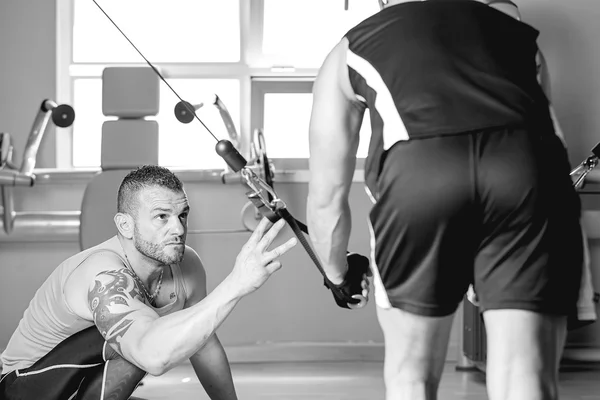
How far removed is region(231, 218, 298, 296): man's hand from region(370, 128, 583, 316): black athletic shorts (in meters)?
0.38

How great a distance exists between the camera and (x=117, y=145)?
2979 millimetres

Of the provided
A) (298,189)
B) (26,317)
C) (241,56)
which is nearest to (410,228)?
(26,317)

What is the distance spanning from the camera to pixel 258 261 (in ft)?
5.11

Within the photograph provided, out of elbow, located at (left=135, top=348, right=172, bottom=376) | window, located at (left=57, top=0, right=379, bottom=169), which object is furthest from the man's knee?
window, located at (left=57, top=0, right=379, bottom=169)

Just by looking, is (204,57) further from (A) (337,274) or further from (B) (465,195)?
(B) (465,195)

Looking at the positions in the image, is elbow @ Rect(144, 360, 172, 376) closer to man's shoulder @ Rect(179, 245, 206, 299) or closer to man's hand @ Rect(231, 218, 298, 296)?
man's hand @ Rect(231, 218, 298, 296)

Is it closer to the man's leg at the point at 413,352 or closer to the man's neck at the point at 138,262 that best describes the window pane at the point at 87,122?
the man's neck at the point at 138,262

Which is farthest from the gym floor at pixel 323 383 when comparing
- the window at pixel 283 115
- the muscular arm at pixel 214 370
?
the window at pixel 283 115

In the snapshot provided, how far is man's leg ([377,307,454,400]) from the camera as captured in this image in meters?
1.22

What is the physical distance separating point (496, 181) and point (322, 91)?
1.10 feet

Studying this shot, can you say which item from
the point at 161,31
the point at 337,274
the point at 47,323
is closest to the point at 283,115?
the point at 161,31

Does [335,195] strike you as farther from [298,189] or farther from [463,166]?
[298,189]

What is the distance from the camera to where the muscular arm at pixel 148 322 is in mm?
1622

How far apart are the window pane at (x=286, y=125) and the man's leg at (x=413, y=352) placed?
277 cm
